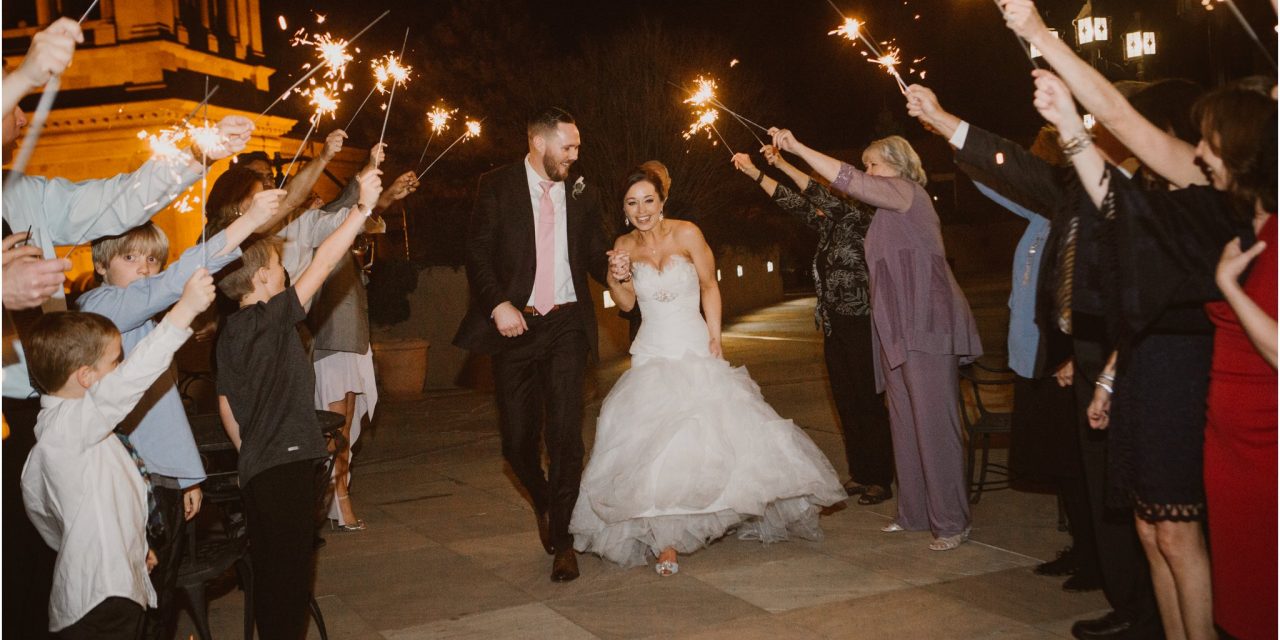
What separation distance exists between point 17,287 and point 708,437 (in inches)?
134

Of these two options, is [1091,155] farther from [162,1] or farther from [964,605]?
[162,1]

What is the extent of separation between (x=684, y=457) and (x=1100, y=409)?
2155 millimetres

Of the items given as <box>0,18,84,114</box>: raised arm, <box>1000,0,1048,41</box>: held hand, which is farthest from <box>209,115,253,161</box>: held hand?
<box>1000,0,1048,41</box>: held hand

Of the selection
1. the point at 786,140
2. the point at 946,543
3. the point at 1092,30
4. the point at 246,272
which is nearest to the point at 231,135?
the point at 246,272

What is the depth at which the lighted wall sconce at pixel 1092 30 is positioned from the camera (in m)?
12.6

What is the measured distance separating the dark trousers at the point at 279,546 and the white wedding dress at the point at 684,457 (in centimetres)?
185

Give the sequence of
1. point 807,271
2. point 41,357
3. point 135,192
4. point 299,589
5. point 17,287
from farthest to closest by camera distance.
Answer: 1. point 807,271
2. point 299,589
3. point 135,192
4. point 41,357
5. point 17,287

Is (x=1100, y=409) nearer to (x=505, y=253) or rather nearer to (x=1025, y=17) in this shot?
(x=1025, y=17)

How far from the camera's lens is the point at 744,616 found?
4.56 m

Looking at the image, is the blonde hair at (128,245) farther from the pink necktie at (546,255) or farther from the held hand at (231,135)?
the pink necktie at (546,255)

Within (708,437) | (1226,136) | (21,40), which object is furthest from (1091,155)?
(21,40)

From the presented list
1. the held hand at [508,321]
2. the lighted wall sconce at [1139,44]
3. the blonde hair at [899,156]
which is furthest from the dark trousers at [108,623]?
the lighted wall sconce at [1139,44]

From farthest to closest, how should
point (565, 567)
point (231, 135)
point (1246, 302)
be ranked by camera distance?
point (565, 567), point (231, 135), point (1246, 302)

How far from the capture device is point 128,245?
419 centimetres
